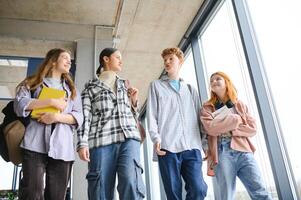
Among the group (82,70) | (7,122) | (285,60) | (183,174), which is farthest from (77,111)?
(82,70)

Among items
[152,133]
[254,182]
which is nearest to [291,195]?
[254,182]

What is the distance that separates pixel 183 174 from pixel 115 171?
400 mm

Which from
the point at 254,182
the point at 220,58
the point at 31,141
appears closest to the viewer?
the point at 31,141

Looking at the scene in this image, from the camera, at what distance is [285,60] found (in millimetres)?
2166

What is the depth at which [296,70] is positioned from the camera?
205 centimetres

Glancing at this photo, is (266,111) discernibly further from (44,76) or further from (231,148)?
(44,76)

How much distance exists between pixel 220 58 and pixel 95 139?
2.15 m

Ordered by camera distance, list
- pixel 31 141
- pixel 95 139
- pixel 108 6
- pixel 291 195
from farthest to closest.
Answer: pixel 108 6 < pixel 291 195 < pixel 95 139 < pixel 31 141

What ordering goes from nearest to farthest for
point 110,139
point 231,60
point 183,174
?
1. point 110,139
2. point 183,174
3. point 231,60

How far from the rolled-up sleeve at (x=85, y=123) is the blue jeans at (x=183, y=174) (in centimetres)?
44

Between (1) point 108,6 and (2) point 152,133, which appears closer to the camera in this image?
(2) point 152,133

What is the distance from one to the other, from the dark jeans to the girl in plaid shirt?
130 millimetres

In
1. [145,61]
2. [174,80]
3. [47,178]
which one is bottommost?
[47,178]

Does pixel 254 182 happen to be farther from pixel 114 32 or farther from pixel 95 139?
pixel 114 32
